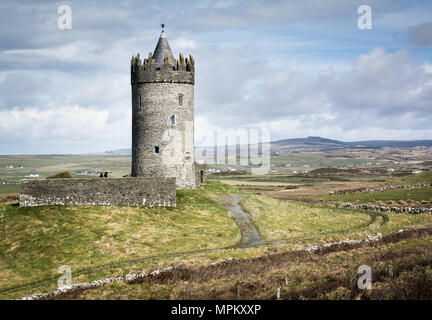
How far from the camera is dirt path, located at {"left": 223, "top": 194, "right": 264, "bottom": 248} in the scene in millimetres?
34119

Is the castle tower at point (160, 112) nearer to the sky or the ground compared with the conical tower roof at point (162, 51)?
nearer to the ground

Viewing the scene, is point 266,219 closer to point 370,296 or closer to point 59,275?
point 59,275

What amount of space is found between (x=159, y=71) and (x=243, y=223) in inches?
713

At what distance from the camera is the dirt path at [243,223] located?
34.1m

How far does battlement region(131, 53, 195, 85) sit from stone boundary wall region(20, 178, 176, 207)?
12.0 m

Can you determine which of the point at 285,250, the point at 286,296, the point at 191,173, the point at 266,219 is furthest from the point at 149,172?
the point at 286,296

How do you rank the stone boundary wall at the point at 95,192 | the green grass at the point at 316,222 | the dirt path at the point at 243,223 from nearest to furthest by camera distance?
the dirt path at the point at 243,223 → the green grass at the point at 316,222 → the stone boundary wall at the point at 95,192

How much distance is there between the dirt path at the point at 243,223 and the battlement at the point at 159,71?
13.6 meters

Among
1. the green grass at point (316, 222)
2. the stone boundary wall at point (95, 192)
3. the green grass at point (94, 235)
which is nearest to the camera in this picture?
the green grass at point (94, 235)

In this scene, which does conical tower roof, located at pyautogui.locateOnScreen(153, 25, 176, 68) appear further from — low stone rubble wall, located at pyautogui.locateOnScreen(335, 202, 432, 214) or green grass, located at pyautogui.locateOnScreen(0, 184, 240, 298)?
low stone rubble wall, located at pyautogui.locateOnScreen(335, 202, 432, 214)

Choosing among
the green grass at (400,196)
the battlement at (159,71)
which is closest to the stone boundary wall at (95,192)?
the battlement at (159,71)

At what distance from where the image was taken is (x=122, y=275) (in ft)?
80.9

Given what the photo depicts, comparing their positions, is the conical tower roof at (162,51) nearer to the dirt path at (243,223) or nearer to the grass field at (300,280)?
the dirt path at (243,223)

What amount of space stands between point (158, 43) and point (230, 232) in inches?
900
